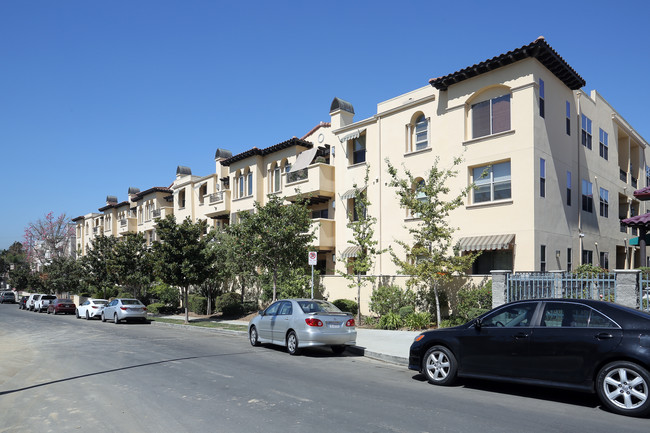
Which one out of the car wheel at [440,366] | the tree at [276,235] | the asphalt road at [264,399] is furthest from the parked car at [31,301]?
the car wheel at [440,366]

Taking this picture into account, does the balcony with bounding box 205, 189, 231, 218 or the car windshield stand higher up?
the balcony with bounding box 205, 189, 231, 218

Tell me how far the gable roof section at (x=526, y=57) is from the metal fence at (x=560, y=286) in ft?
28.2

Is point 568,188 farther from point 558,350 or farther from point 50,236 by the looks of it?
point 50,236

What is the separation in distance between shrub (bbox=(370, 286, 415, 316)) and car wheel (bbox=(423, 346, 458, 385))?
36.4 ft

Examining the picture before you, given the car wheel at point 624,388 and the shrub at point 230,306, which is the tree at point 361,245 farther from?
the car wheel at point 624,388

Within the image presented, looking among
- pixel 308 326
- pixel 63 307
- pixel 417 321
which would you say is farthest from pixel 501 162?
pixel 63 307

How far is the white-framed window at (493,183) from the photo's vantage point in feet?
63.8

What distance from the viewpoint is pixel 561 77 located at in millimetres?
20734

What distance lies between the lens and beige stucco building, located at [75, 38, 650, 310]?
18.8m

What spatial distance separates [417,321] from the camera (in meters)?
18.2

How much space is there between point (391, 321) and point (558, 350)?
11.7 m

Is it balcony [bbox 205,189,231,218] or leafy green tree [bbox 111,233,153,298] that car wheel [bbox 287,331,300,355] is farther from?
balcony [bbox 205,189,231,218]

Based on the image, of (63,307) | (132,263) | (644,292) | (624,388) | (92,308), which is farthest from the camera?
(63,307)

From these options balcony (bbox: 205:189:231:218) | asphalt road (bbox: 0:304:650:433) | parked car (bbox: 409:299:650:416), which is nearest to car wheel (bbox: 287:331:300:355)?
asphalt road (bbox: 0:304:650:433)
